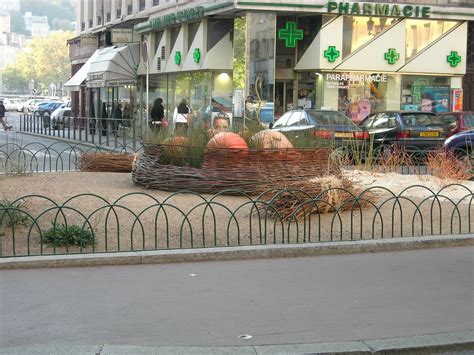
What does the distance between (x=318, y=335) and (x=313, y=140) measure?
248 inches

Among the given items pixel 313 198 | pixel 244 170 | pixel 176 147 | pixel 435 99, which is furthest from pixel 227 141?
pixel 435 99

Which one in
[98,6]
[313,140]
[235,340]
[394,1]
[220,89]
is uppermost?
[98,6]

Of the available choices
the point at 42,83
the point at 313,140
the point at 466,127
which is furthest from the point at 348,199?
the point at 42,83

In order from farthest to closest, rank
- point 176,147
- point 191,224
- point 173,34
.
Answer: point 173,34
point 176,147
point 191,224

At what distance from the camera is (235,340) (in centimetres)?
531

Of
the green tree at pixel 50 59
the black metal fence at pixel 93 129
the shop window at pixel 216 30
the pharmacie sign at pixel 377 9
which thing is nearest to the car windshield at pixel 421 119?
the pharmacie sign at pixel 377 9

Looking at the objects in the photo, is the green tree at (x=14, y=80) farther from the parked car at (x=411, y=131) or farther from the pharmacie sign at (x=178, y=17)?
the parked car at (x=411, y=131)

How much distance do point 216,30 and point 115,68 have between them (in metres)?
7.86

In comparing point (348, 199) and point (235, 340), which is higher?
point (348, 199)

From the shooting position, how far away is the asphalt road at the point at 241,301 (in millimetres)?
5457

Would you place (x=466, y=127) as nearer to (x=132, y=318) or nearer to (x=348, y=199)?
(x=348, y=199)

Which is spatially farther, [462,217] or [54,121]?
[54,121]

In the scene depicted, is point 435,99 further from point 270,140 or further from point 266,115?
point 270,140

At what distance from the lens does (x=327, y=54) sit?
26438 millimetres
